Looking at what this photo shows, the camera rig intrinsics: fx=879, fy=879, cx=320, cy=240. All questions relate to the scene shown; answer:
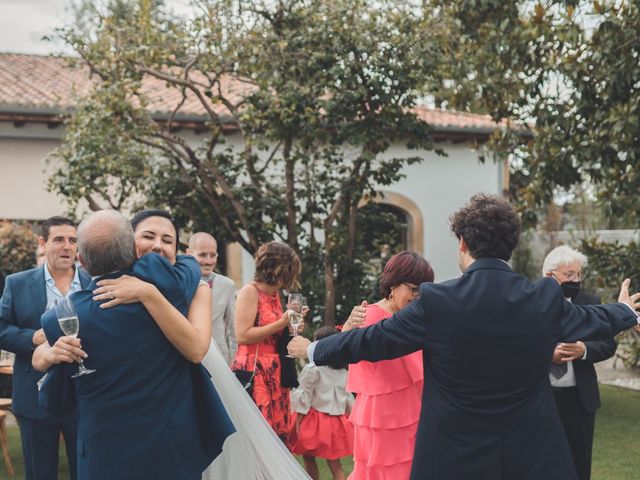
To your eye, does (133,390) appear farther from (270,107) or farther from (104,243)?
(270,107)

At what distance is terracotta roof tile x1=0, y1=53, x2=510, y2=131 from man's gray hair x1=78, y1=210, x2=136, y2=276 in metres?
11.2

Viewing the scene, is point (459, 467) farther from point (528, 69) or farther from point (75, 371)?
point (528, 69)

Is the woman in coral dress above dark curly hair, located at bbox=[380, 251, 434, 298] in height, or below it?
below

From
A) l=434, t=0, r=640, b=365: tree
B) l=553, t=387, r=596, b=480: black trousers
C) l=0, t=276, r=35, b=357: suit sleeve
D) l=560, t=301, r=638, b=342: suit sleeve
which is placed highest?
l=434, t=0, r=640, b=365: tree

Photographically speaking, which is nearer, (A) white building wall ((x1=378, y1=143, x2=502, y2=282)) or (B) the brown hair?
(B) the brown hair

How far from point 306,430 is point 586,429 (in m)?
2.22

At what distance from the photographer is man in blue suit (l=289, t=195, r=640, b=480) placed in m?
3.39

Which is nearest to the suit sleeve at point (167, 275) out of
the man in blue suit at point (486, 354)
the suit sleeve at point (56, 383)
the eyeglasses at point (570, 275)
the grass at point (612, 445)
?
the suit sleeve at point (56, 383)

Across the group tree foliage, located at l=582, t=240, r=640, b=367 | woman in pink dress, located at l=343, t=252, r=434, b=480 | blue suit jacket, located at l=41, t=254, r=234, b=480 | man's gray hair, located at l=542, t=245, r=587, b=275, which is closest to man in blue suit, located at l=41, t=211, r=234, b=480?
blue suit jacket, located at l=41, t=254, r=234, b=480

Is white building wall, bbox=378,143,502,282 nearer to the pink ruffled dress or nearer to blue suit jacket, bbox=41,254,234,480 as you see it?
the pink ruffled dress

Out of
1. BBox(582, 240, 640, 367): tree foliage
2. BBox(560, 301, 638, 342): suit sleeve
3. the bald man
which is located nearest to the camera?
BBox(560, 301, 638, 342): suit sleeve

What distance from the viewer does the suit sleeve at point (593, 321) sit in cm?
357

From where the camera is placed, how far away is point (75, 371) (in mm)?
3467

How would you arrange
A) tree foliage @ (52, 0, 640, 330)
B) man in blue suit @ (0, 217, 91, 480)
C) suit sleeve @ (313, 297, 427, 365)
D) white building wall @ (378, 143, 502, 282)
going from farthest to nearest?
white building wall @ (378, 143, 502, 282)
tree foliage @ (52, 0, 640, 330)
man in blue suit @ (0, 217, 91, 480)
suit sleeve @ (313, 297, 427, 365)
